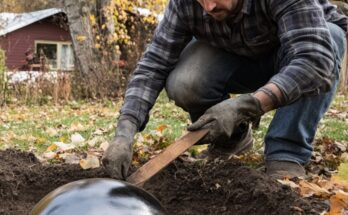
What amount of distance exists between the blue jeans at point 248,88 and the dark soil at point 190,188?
1.30ft

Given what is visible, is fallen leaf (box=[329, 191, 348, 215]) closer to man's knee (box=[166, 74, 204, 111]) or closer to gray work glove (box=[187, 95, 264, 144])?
gray work glove (box=[187, 95, 264, 144])

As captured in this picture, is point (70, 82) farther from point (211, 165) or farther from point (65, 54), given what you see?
point (65, 54)

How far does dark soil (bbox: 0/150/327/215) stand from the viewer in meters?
2.46

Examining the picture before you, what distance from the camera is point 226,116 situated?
2.47 meters

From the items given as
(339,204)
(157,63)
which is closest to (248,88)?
(157,63)

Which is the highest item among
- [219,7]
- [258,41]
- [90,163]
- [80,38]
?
[219,7]

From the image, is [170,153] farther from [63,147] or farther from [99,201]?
[63,147]

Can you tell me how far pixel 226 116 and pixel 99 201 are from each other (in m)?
0.80

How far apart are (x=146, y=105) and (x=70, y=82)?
1053 cm

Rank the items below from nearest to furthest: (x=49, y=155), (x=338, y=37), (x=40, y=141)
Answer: (x=338, y=37), (x=49, y=155), (x=40, y=141)

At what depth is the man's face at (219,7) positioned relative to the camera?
8.87 feet

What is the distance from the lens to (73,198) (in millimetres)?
1949

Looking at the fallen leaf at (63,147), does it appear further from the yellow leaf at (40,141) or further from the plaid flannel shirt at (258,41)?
the plaid flannel shirt at (258,41)

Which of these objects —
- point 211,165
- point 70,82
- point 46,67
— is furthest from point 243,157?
point 46,67
